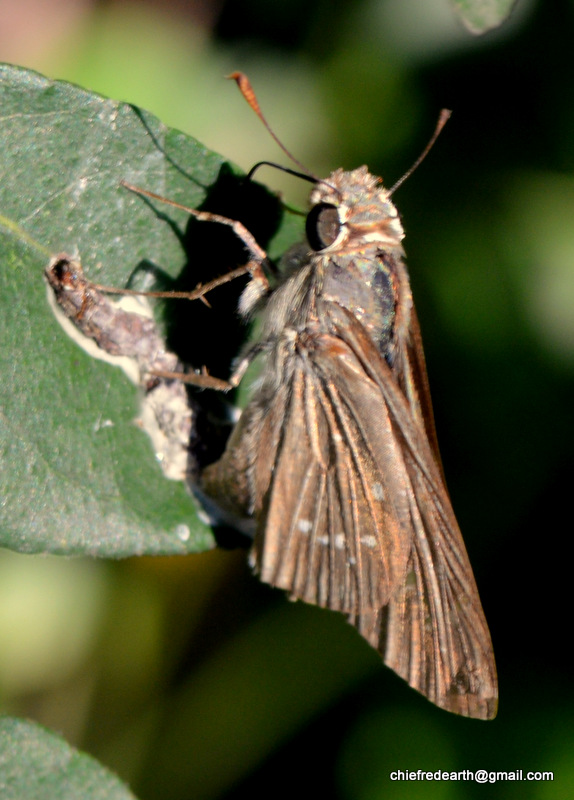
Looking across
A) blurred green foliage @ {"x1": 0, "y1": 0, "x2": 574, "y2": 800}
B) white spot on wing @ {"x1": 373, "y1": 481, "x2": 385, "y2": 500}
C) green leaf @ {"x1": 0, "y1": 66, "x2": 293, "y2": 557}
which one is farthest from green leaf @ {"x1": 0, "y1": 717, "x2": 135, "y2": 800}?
blurred green foliage @ {"x1": 0, "y1": 0, "x2": 574, "y2": 800}

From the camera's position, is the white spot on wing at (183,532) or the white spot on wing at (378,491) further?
the white spot on wing at (378,491)

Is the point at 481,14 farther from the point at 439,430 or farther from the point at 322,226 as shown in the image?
the point at 439,430

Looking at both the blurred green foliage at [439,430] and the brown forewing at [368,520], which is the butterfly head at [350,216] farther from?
the blurred green foliage at [439,430]

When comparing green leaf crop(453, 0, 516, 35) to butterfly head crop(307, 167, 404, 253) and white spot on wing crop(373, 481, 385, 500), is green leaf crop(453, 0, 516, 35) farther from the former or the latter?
white spot on wing crop(373, 481, 385, 500)

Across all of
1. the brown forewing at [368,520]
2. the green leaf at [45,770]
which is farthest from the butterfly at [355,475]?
the green leaf at [45,770]

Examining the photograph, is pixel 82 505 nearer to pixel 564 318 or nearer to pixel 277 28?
pixel 564 318
